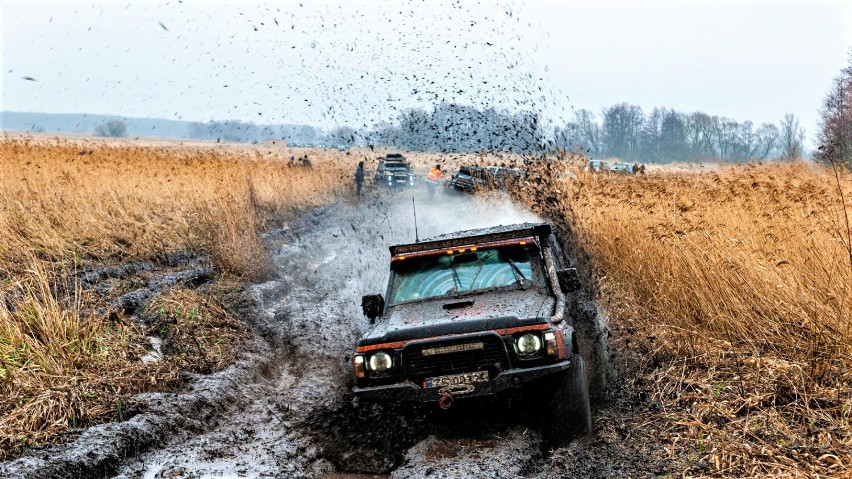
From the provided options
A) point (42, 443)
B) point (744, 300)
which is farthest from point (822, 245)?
point (42, 443)

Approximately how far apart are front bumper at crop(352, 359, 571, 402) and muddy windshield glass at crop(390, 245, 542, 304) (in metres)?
1.36

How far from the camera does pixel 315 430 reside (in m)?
6.77

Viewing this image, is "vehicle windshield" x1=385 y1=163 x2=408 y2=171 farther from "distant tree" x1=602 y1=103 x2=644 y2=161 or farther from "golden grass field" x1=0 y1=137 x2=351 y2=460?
"distant tree" x1=602 y1=103 x2=644 y2=161

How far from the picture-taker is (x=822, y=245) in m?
6.61

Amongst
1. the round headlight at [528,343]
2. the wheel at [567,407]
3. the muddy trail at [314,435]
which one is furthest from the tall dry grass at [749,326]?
the round headlight at [528,343]

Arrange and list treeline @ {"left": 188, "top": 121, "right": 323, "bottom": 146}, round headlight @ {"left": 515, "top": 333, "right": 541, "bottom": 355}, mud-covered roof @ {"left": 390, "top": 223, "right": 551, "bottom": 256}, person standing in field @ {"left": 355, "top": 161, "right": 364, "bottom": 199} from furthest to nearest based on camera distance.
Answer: person standing in field @ {"left": 355, "top": 161, "right": 364, "bottom": 199}, treeline @ {"left": 188, "top": 121, "right": 323, "bottom": 146}, mud-covered roof @ {"left": 390, "top": 223, "right": 551, "bottom": 256}, round headlight @ {"left": 515, "top": 333, "right": 541, "bottom": 355}

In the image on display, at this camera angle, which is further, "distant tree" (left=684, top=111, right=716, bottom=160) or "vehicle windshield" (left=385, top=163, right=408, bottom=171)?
"distant tree" (left=684, top=111, right=716, bottom=160)

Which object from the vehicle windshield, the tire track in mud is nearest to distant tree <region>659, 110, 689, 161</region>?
the vehicle windshield

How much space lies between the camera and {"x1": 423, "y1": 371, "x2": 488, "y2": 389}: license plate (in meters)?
5.85

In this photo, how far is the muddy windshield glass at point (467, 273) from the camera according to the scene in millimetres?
7136

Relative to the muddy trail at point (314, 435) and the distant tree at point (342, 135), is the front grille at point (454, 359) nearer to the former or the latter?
the muddy trail at point (314, 435)

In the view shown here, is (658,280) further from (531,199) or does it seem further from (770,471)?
(531,199)

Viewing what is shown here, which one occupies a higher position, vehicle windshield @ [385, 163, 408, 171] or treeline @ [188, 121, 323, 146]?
treeline @ [188, 121, 323, 146]

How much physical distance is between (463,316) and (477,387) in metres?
0.61
